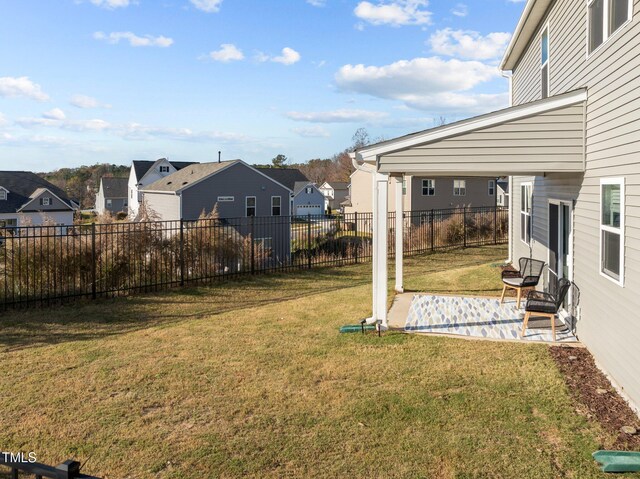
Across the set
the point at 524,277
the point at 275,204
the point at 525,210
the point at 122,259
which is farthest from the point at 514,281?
the point at 275,204

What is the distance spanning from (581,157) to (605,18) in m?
1.64

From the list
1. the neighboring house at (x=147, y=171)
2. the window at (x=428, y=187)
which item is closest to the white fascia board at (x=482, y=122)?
the window at (x=428, y=187)

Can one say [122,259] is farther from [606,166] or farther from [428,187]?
[428,187]

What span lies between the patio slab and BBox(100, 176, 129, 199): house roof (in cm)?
5204

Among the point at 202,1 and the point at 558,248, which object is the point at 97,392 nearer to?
the point at 558,248

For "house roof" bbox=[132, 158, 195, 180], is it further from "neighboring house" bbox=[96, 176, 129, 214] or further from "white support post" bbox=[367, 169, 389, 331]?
"white support post" bbox=[367, 169, 389, 331]

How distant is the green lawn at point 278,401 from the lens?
3.52 m

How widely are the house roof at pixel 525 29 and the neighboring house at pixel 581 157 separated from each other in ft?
0.16

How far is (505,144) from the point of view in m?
6.21

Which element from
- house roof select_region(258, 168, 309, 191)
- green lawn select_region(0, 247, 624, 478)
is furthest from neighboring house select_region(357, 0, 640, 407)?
house roof select_region(258, 168, 309, 191)

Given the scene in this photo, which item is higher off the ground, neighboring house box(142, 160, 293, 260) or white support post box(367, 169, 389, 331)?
neighboring house box(142, 160, 293, 260)

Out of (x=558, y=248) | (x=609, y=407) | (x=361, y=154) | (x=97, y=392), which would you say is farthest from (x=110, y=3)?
(x=609, y=407)

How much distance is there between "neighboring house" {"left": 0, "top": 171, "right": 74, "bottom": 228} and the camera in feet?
113

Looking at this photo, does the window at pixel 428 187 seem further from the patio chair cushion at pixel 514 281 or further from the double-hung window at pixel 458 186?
the patio chair cushion at pixel 514 281
